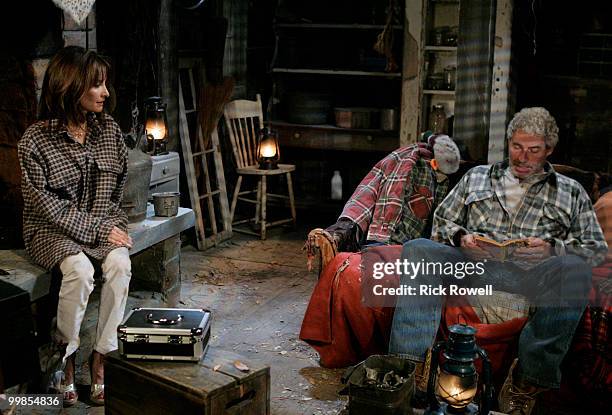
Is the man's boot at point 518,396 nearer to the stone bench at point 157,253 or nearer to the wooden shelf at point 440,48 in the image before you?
the stone bench at point 157,253

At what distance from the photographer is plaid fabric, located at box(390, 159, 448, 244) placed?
4.48 metres

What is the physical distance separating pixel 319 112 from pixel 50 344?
13.2ft

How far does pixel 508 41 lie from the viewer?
17.7ft

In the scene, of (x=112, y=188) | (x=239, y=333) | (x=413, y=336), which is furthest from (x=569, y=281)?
(x=112, y=188)

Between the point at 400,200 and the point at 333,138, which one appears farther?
the point at 333,138

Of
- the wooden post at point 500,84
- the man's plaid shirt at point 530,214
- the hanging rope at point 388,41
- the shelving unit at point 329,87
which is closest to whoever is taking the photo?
the man's plaid shirt at point 530,214

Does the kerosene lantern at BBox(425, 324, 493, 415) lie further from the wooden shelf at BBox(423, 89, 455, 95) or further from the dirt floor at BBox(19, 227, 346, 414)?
the wooden shelf at BBox(423, 89, 455, 95)

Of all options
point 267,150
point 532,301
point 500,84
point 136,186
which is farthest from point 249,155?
point 532,301

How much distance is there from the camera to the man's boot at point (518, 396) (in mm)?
3516

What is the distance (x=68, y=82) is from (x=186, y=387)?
5.25 ft

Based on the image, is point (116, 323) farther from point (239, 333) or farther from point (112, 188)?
point (239, 333)

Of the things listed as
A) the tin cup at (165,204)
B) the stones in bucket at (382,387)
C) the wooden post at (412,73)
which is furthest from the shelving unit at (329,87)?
the stones in bucket at (382,387)

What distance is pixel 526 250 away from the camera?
12.5 feet

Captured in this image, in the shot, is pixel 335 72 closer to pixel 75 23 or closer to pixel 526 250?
pixel 75 23
